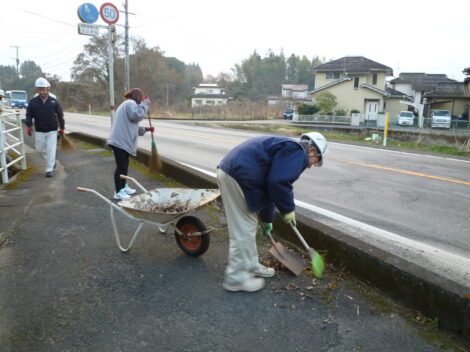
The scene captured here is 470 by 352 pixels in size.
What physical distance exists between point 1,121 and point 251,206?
19.8 ft

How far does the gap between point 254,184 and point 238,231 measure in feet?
1.52

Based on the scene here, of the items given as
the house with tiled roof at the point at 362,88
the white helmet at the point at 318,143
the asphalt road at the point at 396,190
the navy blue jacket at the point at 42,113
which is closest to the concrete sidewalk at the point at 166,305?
the white helmet at the point at 318,143

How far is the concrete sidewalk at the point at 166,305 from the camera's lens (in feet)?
8.76

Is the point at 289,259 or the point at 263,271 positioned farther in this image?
the point at 289,259

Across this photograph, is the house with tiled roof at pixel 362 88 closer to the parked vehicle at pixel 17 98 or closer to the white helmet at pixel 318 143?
the parked vehicle at pixel 17 98

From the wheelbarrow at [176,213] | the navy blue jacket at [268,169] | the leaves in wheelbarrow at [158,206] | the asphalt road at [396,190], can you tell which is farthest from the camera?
the asphalt road at [396,190]

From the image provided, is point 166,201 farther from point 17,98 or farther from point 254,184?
point 17,98

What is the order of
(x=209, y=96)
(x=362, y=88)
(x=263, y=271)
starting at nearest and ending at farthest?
(x=263, y=271)
(x=362, y=88)
(x=209, y=96)

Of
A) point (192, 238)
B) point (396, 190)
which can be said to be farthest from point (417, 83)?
point (192, 238)

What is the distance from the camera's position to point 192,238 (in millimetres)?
4031

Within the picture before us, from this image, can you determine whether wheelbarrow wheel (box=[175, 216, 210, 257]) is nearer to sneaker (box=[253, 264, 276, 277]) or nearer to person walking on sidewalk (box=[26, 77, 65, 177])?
sneaker (box=[253, 264, 276, 277])

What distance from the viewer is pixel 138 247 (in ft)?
14.1

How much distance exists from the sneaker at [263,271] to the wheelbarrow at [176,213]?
618mm

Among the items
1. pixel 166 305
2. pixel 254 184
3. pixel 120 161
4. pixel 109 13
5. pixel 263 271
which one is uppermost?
pixel 109 13
